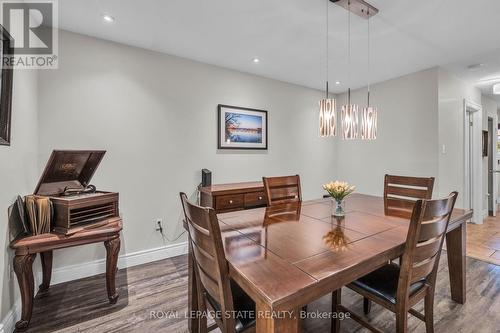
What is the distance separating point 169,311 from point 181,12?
8.22 feet

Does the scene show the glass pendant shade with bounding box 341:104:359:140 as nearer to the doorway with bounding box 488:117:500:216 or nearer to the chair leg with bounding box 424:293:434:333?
the chair leg with bounding box 424:293:434:333

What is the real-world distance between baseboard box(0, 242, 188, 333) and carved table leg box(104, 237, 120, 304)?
577mm

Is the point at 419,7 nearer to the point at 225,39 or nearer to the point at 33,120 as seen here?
the point at 225,39

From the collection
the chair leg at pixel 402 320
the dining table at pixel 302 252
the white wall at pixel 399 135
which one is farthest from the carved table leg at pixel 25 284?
the white wall at pixel 399 135

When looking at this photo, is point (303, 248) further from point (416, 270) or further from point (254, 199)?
point (254, 199)

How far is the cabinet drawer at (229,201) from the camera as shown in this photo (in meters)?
2.60

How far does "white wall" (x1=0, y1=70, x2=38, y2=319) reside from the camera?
1.51 m

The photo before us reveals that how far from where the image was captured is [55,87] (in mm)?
2238

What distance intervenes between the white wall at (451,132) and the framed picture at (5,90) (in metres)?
4.45

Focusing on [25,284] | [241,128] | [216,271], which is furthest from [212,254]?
[241,128]

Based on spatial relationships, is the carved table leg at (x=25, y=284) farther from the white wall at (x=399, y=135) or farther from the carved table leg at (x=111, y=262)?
the white wall at (x=399, y=135)

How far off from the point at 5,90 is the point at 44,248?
3.55 ft

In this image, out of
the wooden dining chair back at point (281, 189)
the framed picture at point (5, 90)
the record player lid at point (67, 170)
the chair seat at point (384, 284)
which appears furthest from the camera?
the wooden dining chair back at point (281, 189)

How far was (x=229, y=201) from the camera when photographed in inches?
105
